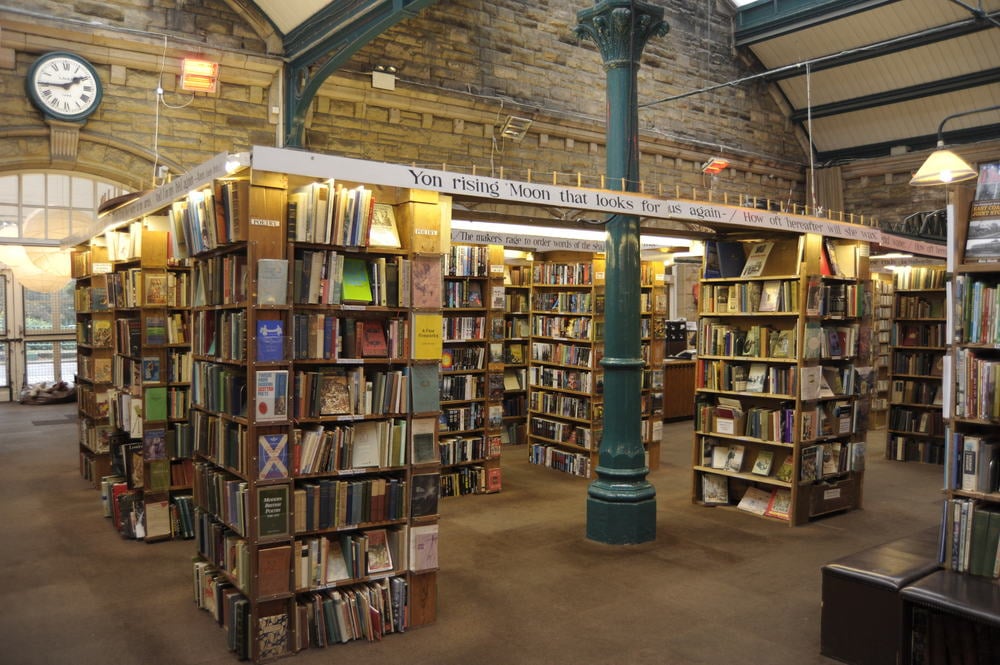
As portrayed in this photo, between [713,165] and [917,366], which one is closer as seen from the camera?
[917,366]

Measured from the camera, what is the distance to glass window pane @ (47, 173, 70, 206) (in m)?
11.8

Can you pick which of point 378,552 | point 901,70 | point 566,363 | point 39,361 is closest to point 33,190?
point 39,361

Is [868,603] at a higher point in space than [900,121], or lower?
lower

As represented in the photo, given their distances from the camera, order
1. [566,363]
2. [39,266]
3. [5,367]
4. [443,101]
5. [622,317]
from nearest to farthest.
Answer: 1. [622,317]
2. [566,363]
3. [39,266]
4. [443,101]
5. [5,367]

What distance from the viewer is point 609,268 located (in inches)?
228

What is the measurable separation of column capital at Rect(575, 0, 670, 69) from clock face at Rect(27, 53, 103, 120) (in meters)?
5.23

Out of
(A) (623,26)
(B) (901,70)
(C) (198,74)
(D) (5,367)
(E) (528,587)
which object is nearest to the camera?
(E) (528,587)

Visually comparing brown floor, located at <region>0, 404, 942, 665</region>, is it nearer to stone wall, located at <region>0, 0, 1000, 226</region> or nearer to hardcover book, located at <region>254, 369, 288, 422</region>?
hardcover book, located at <region>254, 369, 288, 422</region>

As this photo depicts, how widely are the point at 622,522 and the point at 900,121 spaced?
11652 mm

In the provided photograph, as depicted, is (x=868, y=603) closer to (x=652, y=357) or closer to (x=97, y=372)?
(x=652, y=357)

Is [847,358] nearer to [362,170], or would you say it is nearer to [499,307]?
[499,307]

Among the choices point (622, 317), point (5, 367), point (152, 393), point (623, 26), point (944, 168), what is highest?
point (623, 26)

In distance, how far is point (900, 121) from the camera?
13.7 m

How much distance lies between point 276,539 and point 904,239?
7.03 m
